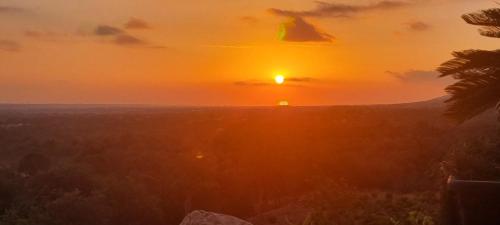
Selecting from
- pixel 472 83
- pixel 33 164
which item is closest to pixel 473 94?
pixel 472 83

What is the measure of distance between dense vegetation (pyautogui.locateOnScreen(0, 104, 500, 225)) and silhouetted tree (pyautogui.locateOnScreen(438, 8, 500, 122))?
289 centimetres

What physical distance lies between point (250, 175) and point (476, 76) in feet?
87.9

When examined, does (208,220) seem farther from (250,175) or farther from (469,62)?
(250,175)

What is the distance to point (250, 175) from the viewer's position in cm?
Answer: 3888

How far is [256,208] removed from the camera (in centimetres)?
3491

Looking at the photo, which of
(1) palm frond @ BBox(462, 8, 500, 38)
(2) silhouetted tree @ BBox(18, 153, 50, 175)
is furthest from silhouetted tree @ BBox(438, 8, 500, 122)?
(2) silhouetted tree @ BBox(18, 153, 50, 175)

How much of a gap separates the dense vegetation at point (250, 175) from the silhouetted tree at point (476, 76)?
289cm

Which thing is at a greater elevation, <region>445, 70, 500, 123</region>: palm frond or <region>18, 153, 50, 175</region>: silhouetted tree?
<region>445, 70, 500, 123</region>: palm frond

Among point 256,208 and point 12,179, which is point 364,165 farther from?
point 12,179

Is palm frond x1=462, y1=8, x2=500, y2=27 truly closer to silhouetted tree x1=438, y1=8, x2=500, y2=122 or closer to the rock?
silhouetted tree x1=438, y1=8, x2=500, y2=122

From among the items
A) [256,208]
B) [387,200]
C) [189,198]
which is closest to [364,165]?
[256,208]

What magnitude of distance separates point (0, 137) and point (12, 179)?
4335cm

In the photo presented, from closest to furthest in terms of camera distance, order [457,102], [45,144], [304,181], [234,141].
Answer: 1. [457,102]
2. [304,181]
3. [234,141]
4. [45,144]

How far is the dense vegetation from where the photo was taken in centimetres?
2344
